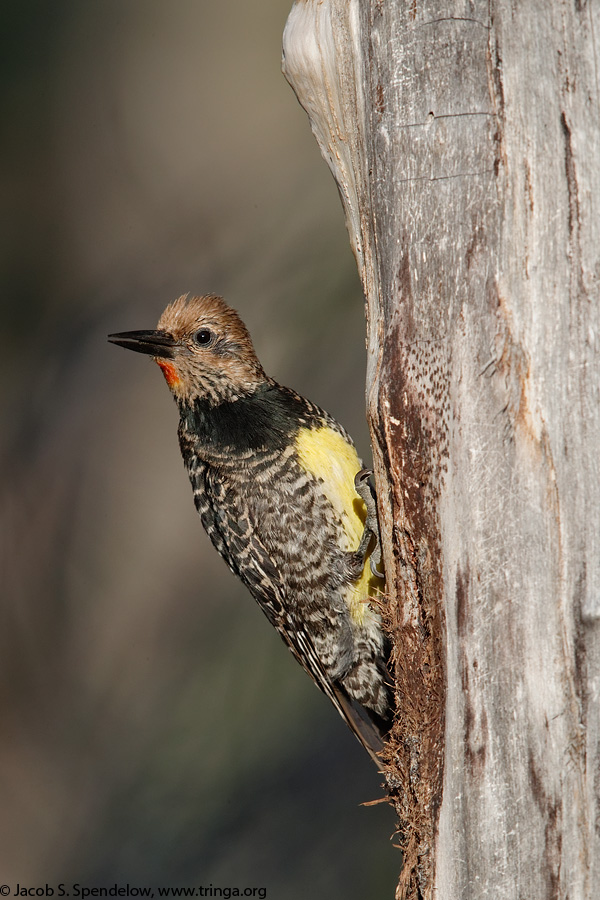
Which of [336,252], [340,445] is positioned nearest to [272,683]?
[336,252]

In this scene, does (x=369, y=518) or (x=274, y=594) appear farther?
(x=274, y=594)

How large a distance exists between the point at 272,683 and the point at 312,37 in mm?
5259

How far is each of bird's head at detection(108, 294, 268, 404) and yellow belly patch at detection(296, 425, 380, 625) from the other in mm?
368

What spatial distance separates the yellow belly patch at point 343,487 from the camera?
10.4 feet

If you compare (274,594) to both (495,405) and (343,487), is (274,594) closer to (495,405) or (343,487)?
(343,487)

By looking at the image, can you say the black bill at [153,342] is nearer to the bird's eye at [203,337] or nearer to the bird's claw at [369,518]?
the bird's eye at [203,337]

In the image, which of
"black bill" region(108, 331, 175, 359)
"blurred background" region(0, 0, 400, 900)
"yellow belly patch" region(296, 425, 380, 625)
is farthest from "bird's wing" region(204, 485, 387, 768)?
"blurred background" region(0, 0, 400, 900)

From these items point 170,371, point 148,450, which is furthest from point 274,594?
point 148,450

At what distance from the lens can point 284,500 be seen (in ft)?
10.5

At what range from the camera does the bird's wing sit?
333 centimetres

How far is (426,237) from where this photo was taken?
2102 millimetres

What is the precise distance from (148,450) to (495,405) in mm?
5321

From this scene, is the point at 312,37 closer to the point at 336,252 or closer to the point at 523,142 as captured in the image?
the point at 523,142

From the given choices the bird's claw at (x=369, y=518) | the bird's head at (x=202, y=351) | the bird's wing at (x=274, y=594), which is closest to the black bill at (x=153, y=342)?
the bird's head at (x=202, y=351)
